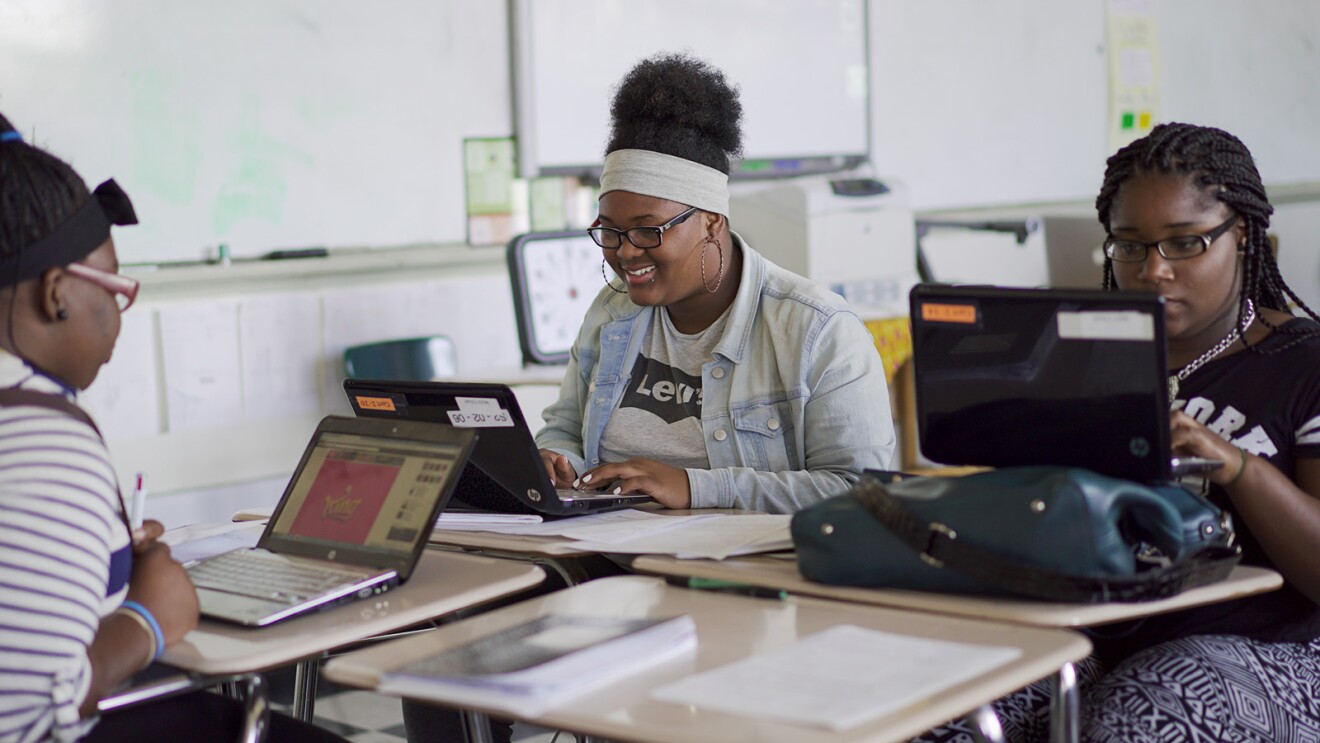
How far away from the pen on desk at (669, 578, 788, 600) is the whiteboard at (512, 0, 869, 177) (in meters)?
2.42

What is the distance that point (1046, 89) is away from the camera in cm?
613

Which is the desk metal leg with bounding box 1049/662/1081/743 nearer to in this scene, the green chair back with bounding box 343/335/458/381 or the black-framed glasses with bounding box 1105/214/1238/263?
the black-framed glasses with bounding box 1105/214/1238/263

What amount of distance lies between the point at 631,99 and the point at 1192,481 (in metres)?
1.10

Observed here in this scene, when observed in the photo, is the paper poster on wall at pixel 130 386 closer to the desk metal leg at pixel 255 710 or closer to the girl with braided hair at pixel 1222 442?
the desk metal leg at pixel 255 710

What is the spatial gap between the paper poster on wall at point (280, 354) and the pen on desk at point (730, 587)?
7.90 feet

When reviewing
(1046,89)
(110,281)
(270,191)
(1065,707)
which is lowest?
(1065,707)

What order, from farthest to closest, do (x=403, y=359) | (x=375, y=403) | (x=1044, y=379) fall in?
(x=403, y=359), (x=375, y=403), (x=1044, y=379)

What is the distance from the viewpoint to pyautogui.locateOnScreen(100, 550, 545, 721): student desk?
1430mm

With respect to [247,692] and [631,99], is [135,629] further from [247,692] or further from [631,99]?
[631,99]

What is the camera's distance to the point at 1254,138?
6.97 meters

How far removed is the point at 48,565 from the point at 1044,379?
3.40ft

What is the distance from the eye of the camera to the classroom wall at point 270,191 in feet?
11.5

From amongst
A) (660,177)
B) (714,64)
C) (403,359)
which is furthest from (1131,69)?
(660,177)

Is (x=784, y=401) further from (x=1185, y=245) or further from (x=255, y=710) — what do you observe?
(x=255, y=710)
